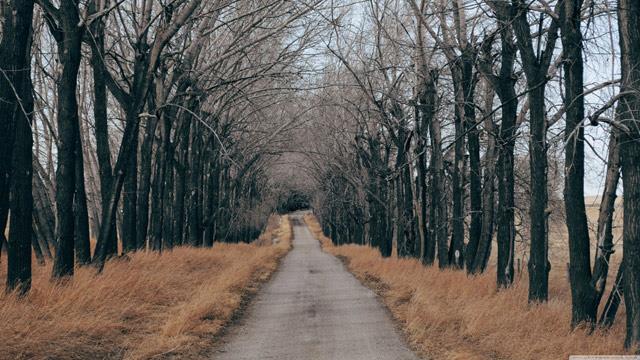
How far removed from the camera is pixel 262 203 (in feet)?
216

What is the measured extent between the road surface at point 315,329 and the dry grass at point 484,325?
38 cm

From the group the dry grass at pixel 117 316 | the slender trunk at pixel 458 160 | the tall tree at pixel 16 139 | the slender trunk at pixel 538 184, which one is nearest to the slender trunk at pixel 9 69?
the tall tree at pixel 16 139

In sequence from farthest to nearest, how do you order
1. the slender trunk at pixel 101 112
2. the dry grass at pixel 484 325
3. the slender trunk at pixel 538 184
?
1. the slender trunk at pixel 101 112
2. the slender trunk at pixel 538 184
3. the dry grass at pixel 484 325

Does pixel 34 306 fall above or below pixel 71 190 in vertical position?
below

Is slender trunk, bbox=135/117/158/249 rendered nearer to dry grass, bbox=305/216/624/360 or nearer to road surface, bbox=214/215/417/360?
road surface, bbox=214/215/417/360

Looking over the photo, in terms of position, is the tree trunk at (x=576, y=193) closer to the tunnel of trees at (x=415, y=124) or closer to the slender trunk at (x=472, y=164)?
the tunnel of trees at (x=415, y=124)

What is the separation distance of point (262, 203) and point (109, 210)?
51846 mm

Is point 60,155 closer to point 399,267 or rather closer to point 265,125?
point 399,267

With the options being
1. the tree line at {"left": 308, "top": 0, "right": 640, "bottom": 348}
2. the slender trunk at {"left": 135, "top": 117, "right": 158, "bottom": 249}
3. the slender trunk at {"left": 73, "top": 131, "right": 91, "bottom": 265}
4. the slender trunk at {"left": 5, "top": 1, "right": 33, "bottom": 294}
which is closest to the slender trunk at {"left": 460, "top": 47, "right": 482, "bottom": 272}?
the tree line at {"left": 308, "top": 0, "right": 640, "bottom": 348}

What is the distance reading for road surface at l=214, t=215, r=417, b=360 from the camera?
7758 mm

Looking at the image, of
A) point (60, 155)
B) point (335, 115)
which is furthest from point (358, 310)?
point (335, 115)

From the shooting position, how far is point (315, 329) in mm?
9414

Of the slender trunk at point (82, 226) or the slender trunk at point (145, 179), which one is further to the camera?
the slender trunk at point (145, 179)

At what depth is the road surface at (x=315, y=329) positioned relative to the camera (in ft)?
25.5
